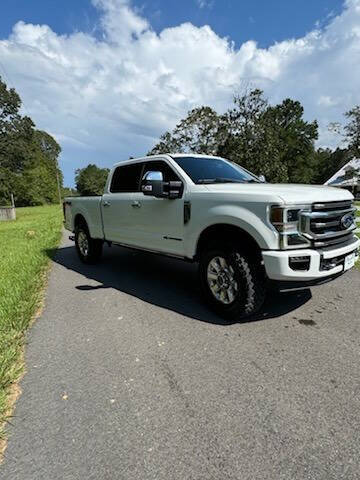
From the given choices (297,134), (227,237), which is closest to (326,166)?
→ (297,134)

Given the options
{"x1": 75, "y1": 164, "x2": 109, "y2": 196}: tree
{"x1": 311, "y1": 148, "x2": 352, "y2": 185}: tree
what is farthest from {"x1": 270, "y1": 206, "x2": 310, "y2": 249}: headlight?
{"x1": 75, "y1": 164, "x2": 109, "y2": 196}: tree

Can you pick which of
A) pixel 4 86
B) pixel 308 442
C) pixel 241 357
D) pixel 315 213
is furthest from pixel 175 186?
pixel 4 86

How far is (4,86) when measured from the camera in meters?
42.3

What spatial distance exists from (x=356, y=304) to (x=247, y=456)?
3.10 m

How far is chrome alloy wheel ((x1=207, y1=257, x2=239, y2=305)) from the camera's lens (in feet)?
12.6

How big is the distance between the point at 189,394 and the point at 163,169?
3.38 m

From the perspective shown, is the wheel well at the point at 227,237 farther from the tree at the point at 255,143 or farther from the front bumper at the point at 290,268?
the tree at the point at 255,143

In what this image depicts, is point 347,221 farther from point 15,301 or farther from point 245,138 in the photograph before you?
point 245,138

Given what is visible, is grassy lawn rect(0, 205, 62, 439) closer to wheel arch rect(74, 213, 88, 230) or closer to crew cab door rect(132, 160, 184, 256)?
wheel arch rect(74, 213, 88, 230)

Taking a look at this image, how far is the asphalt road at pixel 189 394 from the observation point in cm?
196

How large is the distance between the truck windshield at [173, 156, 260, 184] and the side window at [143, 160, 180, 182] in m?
0.16

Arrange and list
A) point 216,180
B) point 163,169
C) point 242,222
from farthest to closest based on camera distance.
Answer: point 163,169, point 216,180, point 242,222

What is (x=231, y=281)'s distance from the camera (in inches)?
152

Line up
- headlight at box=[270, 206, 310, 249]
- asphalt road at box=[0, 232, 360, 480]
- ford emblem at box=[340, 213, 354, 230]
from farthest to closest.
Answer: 1. ford emblem at box=[340, 213, 354, 230]
2. headlight at box=[270, 206, 310, 249]
3. asphalt road at box=[0, 232, 360, 480]
